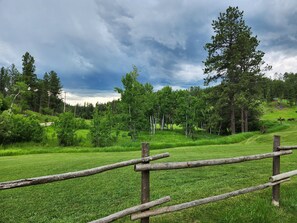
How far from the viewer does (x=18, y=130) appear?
886 inches

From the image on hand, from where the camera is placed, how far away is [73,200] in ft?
17.8

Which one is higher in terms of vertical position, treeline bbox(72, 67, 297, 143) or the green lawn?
treeline bbox(72, 67, 297, 143)

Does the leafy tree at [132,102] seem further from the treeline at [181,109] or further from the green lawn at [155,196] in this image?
the green lawn at [155,196]

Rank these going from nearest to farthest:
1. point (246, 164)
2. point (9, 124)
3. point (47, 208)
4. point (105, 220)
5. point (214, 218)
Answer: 1. point (105, 220)
2. point (214, 218)
3. point (47, 208)
4. point (246, 164)
5. point (9, 124)

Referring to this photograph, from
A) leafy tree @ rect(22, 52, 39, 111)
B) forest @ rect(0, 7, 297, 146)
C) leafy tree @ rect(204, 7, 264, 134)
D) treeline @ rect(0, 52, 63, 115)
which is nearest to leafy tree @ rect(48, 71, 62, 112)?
treeline @ rect(0, 52, 63, 115)

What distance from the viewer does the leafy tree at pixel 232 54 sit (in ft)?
90.9

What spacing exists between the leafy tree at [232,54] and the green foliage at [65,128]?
1832 cm

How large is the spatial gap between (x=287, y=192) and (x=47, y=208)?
5.77m

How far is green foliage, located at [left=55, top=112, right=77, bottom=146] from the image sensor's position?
22.6m

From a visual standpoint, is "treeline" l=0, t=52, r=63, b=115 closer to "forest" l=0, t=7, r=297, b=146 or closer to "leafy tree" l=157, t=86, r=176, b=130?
"forest" l=0, t=7, r=297, b=146

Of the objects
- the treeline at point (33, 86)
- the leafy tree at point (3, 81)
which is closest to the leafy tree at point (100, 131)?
the treeline at point (33, 86)

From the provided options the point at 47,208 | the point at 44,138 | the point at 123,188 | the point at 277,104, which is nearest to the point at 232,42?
the point at 44,138

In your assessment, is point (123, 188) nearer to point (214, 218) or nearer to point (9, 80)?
point (214, 218)

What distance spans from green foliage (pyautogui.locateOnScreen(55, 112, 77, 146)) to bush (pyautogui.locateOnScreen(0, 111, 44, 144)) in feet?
7.50
